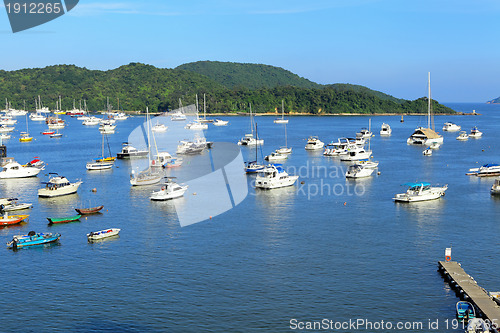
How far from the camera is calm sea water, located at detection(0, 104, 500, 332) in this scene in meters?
43.3

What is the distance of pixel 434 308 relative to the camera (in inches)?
1714

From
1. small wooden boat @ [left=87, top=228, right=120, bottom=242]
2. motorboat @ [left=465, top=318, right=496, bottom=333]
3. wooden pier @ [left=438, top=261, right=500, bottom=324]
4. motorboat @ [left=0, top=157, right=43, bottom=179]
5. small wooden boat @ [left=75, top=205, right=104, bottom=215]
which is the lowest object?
motorboat @ [left=465, top=318, right=496, bottom=333]

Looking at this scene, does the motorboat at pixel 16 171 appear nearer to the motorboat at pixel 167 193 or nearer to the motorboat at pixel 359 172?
the motorboat at pixel 167 193

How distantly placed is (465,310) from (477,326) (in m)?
2.70

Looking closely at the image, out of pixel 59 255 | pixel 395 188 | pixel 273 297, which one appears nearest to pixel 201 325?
pixel 273 297

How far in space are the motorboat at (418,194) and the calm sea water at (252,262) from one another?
184 cm

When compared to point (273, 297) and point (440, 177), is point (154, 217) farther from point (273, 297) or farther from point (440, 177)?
point (440, 177)

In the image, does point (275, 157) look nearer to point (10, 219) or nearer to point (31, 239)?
point (10, 219)

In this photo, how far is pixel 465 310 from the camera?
135ft

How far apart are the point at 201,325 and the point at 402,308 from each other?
52.1ft

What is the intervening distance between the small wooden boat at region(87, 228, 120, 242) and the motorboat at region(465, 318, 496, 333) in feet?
130

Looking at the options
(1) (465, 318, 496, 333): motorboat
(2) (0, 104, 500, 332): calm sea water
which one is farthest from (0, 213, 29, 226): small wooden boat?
(1) (465, 318, 496, 333): motorboat

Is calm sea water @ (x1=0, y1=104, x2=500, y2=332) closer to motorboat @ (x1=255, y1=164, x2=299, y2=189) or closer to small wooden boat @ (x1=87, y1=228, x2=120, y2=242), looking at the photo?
small wooden boat @ (x1=87, y1=228, x2=120, y2=242)

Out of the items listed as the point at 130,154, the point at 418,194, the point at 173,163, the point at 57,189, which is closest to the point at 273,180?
the point at 418,194
